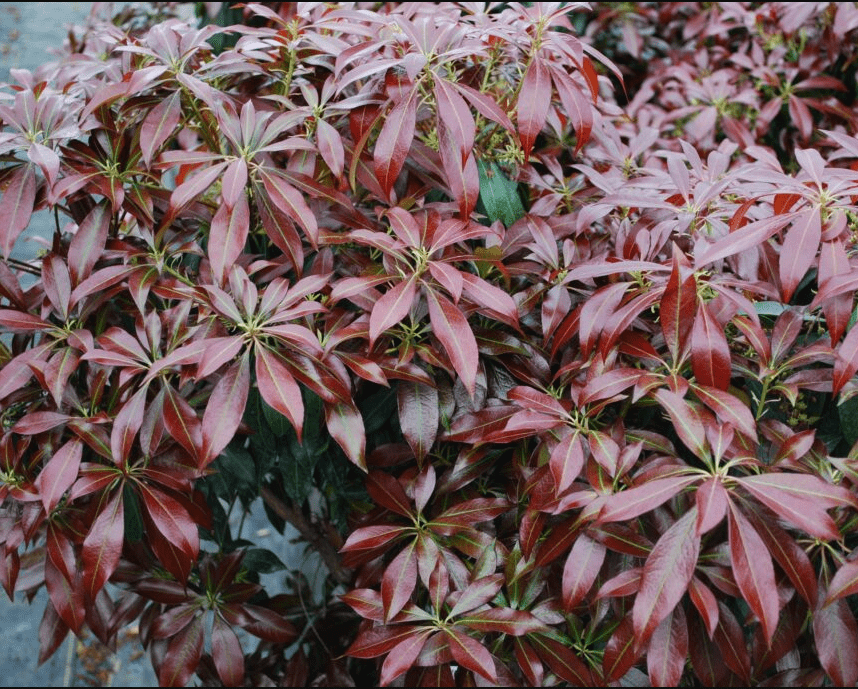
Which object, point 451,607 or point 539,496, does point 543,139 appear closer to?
point 539,496

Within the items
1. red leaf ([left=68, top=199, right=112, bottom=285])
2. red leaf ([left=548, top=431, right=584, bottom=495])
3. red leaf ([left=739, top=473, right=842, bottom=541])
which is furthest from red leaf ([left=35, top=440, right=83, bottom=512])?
red leaf ([left=739, top=473, right=842, bottom=541])

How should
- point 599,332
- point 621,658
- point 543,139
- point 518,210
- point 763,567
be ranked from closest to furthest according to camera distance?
1. point 763,567
2. point 621,658
3. point 599,332
4. point 518,210
5. point 543,139

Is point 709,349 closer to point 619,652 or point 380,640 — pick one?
point 619,652

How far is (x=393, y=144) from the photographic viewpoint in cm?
104

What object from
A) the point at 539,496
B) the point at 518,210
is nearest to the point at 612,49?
the point at 518,210

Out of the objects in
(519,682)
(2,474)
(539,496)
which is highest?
(539,496)

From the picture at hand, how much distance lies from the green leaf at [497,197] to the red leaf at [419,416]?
0.33 m

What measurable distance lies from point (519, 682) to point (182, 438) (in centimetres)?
56

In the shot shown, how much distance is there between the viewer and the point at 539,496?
97cm

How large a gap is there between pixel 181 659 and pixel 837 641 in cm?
90

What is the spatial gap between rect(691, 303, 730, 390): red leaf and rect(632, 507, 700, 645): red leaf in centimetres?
18

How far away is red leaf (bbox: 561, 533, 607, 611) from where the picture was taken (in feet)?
3.01

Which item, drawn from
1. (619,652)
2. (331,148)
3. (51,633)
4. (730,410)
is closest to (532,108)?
(331,148)

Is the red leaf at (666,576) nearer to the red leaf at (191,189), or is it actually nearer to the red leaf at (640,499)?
the red leaf at (640,499)
